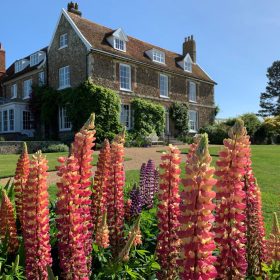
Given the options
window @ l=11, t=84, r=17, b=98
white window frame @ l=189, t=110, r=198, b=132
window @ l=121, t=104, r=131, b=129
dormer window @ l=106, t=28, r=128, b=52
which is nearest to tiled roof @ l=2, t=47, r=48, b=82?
window @ l=11, t=84, r=17, b=98

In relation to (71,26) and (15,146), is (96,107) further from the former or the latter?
(71,26)

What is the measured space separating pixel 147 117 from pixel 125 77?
3.61m

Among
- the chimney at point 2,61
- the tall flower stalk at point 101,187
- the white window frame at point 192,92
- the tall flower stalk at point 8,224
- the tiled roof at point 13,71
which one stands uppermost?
the chimney at point 2,61

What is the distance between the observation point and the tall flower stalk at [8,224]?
112 inches

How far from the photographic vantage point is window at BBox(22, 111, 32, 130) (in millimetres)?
29203

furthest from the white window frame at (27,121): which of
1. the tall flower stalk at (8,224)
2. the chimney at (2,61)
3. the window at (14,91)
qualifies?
the tall flower stalk at (8,224)

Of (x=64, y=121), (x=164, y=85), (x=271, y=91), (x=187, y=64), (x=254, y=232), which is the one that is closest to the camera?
(x=254, y=232)

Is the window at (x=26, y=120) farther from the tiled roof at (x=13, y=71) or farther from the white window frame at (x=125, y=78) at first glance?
the white window frame at (x=125, y=78)

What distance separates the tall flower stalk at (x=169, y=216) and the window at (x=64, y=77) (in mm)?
25635

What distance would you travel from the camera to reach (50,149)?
21.0 meters

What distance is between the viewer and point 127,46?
95.9 ft

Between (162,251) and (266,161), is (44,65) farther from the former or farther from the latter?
(162,251)

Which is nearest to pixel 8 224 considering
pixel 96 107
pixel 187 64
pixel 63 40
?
pixel 96 107

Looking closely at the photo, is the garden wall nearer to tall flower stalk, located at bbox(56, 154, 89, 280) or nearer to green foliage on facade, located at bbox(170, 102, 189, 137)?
green foliage on facade, located at bbox(170, 102, 189, 137)
